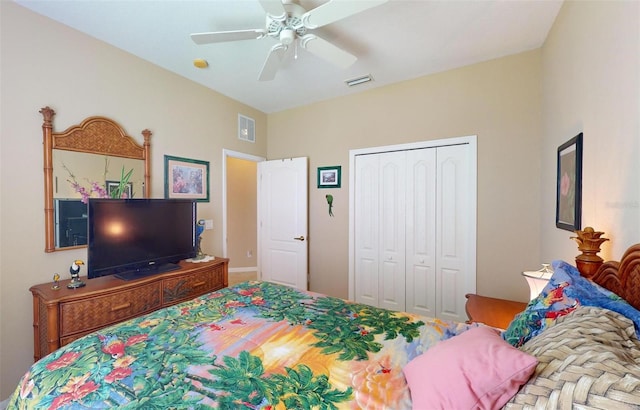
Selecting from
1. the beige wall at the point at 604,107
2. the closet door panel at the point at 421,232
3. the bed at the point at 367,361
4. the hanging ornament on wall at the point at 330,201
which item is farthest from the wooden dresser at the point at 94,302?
the beige wall at the point at 604,107

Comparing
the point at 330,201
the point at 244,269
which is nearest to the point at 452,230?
the point at 330,201

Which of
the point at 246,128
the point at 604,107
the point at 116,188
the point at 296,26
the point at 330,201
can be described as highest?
the point at 296,26

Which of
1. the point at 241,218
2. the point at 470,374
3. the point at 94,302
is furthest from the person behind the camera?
the point at 241,218

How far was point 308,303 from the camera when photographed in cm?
180

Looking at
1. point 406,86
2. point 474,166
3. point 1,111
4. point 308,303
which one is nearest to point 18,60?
point 1,111

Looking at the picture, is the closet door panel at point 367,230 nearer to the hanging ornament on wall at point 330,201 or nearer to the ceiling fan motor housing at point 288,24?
the hanging ornament on wall at point 330,201

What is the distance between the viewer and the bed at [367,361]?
2.24 ft

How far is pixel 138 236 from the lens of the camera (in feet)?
7.64

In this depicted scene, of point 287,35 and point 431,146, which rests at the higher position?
point 287,35

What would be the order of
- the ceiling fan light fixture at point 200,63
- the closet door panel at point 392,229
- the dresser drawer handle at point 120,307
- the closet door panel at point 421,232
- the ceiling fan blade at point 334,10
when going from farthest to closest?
the closet door panel at point 392,229 → the closet door panel at point 421,232 → the ceiling fan light fixture at point 200,63 → the dresser drawer handle at point 120,307 → the ceiling fan blade at point 334,10

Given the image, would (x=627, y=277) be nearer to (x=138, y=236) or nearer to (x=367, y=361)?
(x=367, y=361)

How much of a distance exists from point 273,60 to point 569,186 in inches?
90.6

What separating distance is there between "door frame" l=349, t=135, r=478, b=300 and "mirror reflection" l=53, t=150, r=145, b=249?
2485mm

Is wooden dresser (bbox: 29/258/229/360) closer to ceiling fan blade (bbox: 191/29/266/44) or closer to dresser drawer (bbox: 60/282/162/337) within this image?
dresser drawer (bbox: 60/282/162/337)
